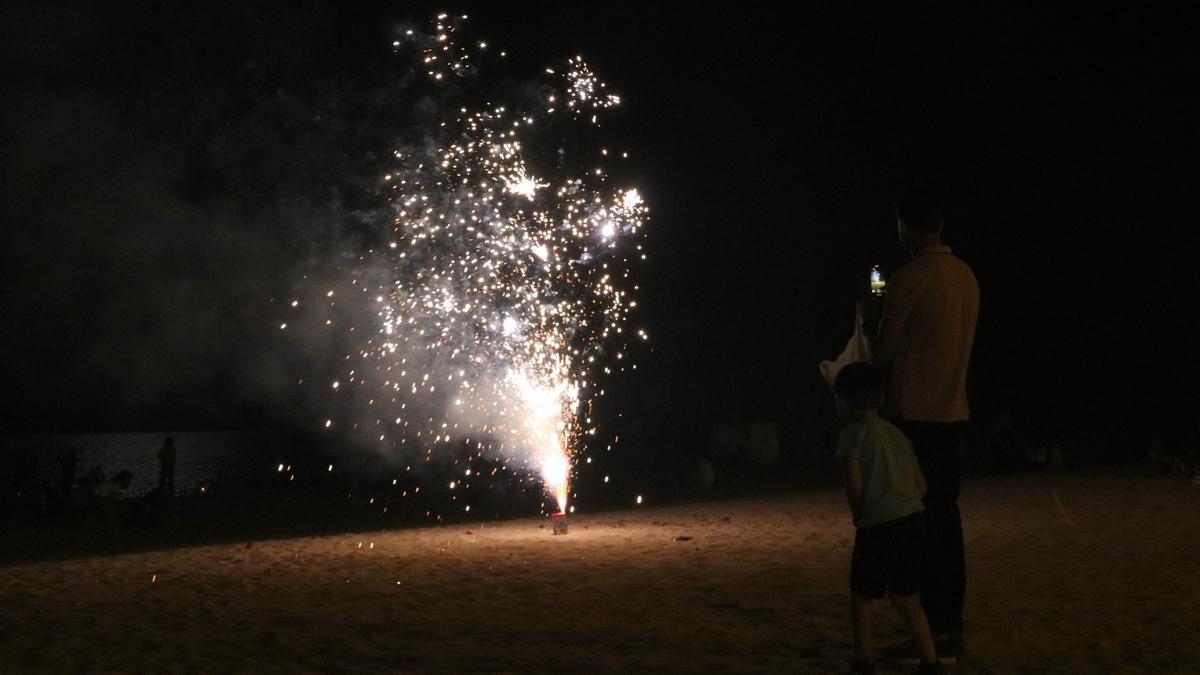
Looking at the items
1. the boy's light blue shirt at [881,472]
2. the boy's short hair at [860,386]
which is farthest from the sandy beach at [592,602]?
the boy's short hair at [860,386]

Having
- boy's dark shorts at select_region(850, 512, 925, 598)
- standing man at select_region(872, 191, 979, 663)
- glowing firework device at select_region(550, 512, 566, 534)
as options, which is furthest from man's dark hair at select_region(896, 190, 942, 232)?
glowing firework device at select_region(550, 512, 566, 534)

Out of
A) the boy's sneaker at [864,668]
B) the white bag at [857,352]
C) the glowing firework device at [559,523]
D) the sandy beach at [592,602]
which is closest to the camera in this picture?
the boy's sneaker at [864,668]

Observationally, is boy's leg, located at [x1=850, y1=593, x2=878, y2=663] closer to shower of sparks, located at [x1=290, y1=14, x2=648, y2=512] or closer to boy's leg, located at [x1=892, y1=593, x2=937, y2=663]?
boy's leg, located at [x1=892, y1=593, x2=937, y2=663]

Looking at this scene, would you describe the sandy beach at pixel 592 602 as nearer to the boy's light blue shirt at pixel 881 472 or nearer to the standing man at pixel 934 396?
the standing man at pixel 934 396

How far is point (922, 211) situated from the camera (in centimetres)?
543

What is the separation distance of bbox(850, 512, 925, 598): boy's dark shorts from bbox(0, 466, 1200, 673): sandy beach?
28.1 inches

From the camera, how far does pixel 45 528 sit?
17.8 m

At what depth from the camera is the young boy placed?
4.81 meters

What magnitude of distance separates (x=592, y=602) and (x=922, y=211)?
3.92m

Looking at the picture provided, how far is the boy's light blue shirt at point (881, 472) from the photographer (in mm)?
4820

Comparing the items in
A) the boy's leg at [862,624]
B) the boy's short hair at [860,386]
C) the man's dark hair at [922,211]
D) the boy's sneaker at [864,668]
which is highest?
the man's dark hair at [922,211]

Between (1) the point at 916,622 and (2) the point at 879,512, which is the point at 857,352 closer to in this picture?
(2) the point at 879,512

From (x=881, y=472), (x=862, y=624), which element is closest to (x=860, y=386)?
(x=881, y=472)

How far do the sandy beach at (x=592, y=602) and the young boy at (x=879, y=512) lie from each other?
1.85 feet
